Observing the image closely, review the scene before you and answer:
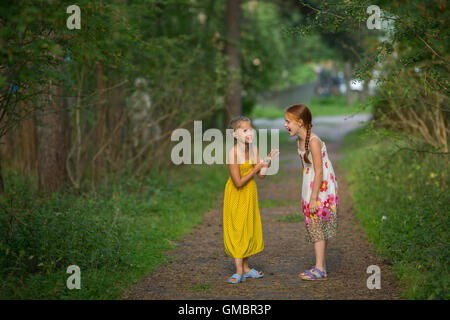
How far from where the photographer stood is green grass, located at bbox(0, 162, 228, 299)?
5.62m

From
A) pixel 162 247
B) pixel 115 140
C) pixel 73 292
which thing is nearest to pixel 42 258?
pixel 73 292

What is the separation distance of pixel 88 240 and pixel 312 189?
234 centimetres

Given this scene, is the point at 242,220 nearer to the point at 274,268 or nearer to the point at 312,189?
the point at 312,189

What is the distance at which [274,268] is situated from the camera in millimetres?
6598

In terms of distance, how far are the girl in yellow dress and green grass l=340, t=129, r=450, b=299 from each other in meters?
1.45

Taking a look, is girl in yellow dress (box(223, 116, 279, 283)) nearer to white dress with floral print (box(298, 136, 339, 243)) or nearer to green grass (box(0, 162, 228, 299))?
white dress with floral print (box(298, 136, 339, 243))

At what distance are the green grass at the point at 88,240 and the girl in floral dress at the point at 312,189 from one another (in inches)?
67.8

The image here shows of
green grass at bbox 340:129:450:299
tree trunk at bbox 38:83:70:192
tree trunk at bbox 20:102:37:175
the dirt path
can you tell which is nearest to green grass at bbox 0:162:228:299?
the dirt path

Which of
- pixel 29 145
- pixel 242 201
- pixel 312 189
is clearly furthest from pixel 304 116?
pixel 29 145

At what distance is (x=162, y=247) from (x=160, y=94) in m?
5.13

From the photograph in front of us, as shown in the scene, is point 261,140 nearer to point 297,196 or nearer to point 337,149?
point 337,149

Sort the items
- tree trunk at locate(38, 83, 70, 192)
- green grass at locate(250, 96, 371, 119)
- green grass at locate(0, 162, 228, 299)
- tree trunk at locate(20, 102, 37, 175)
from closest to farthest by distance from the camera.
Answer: green grass at locate(0, 162, 228, 299) → tree trunk at locate(38, 83, 70, 192) → tree trunk at locate(20, 102, 37, 175) → green grass at locate(250, 96, 371, 119)

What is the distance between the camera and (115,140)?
11.9 meters
